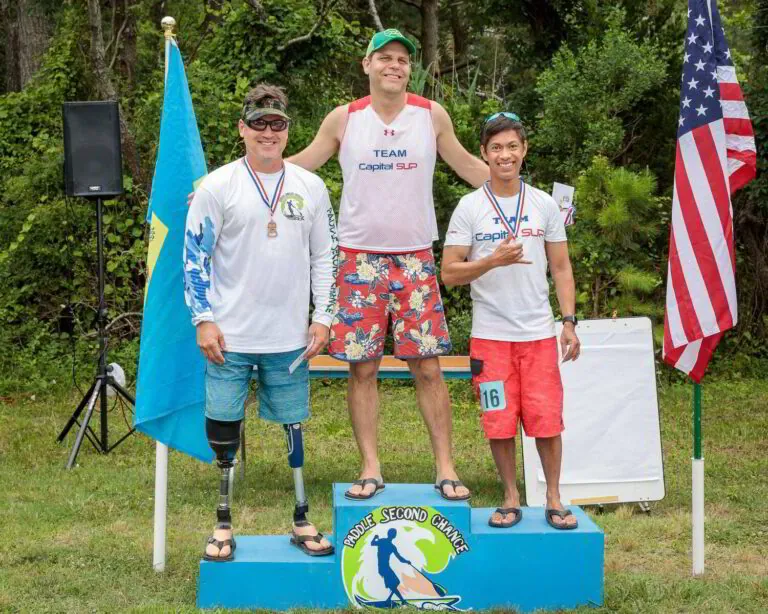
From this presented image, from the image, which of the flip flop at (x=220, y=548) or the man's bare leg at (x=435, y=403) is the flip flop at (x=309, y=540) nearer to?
the flip flop at (x=220, y=548)

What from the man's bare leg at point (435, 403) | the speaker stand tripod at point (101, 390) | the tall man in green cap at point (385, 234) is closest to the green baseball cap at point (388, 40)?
the tall man in green cap at point (385, 234)

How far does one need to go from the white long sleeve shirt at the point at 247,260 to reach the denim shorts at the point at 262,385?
0.07 metres

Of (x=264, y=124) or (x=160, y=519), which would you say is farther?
(x=160, y=519)

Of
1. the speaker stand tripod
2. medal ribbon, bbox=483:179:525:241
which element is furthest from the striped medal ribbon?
the speaker stand tripod

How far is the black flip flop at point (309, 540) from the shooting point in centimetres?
451

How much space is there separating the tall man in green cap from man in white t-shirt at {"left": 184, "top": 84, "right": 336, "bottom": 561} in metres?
0.22

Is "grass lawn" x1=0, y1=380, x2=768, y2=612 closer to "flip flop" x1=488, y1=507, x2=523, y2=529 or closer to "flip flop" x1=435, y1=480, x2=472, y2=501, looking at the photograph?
"flip flop" x1=488, y1=507, x2=523, y2=529

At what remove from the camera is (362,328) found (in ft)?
15.4

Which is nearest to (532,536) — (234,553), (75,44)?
(234,553)

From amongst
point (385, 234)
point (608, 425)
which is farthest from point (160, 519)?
point (608, 425)

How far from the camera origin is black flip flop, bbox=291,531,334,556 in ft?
14.8

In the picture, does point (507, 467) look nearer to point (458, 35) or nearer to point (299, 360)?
point (299, 360)

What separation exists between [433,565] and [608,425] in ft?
7.12

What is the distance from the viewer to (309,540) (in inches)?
179
